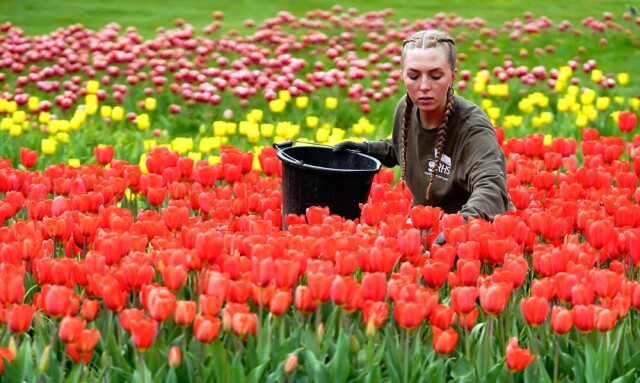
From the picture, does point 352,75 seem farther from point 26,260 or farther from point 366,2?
point 366,2

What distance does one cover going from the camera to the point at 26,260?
362 cm

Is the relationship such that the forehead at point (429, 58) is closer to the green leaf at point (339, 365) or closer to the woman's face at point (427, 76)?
the woman's face at point (427, 76)

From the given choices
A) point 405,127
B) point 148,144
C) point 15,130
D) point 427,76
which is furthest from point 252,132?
point 427,76

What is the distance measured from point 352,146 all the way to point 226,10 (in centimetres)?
1039

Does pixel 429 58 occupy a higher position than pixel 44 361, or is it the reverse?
pixel 429 58

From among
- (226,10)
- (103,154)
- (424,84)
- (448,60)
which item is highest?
(448,60)

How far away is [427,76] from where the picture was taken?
15.6ft

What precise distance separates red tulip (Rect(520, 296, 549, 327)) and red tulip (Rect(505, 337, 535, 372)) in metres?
0.14

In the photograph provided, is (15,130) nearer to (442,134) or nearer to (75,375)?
(442,134)

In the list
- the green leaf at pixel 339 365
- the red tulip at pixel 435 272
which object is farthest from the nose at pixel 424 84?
the green leaf at pixel 339 365

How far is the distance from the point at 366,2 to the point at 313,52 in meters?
5.34

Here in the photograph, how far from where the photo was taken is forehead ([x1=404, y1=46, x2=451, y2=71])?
4703mm

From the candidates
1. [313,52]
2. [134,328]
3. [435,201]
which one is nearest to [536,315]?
[134,328]

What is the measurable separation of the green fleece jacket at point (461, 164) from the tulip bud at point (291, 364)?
1.62 meters
